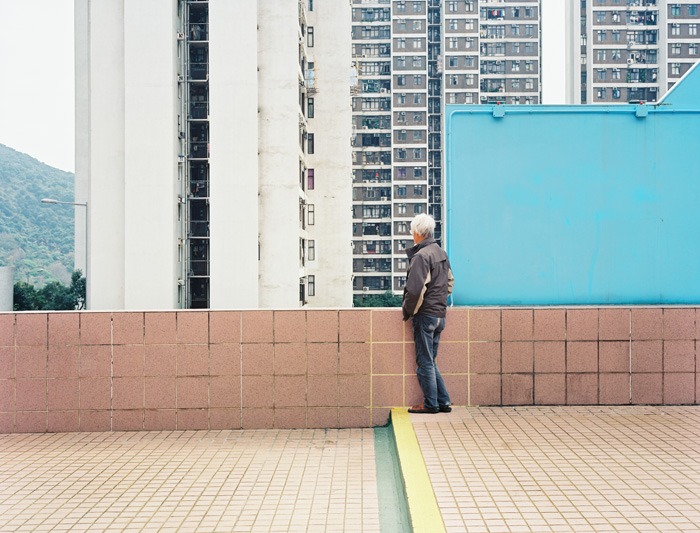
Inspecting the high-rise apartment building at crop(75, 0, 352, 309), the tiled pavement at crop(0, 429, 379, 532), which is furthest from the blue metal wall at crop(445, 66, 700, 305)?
the high-rise apartment building at crop(75, 0, 352, 309)

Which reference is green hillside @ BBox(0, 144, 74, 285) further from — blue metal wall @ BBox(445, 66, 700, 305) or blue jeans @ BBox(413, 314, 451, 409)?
blue jeans @ BBox(413, 314, 451, 409)

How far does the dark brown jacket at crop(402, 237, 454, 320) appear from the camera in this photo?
6070 millimetres

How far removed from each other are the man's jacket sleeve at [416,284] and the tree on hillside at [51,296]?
4817 cm

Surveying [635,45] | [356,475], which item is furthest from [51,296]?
[635,45]

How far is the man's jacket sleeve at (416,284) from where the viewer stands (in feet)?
19.9

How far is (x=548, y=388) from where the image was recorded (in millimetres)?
6523

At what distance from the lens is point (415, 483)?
174 inches

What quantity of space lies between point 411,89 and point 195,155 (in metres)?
54.0

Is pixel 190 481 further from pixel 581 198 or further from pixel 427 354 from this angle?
pixel 581 198

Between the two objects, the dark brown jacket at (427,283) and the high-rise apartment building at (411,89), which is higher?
the high-rise apartment building at (411,89)

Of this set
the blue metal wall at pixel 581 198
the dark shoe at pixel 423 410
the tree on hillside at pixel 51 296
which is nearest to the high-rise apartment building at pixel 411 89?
the tree on hillside at pixel 51 296

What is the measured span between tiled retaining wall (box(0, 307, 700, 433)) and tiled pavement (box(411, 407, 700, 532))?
49 centimetres

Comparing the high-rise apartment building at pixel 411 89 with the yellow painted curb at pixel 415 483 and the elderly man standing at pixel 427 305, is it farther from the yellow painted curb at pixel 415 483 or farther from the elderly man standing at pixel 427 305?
the yellow painted curb at pixel 415 483

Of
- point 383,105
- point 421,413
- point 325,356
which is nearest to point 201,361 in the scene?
point 325,356
